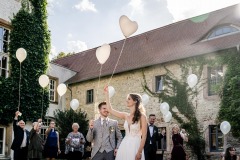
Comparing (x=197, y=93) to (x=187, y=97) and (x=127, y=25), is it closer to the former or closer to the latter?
(x=187, y=97)

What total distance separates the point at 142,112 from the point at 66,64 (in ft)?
85.5

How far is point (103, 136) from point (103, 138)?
4 cm

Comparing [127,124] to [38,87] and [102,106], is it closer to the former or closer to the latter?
[102,106]

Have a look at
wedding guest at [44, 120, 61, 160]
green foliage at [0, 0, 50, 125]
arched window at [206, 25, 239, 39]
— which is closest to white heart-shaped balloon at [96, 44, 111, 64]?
wedding guest at [44, 120, 61, 160]

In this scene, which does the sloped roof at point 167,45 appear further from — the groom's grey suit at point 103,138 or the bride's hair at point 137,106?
the bride's hair at point 137,106

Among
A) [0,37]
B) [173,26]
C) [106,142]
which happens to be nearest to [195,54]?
[173,26]

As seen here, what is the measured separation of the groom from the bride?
0.87 meters

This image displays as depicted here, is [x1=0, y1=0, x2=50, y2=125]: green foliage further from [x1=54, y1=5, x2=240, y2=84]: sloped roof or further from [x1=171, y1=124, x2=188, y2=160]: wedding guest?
[x1=171, y1=124, x2=188, y2=160]: wedding guest

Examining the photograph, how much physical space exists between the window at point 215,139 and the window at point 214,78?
5.81 ft

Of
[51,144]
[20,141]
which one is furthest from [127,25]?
[51,144]

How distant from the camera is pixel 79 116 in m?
23.2

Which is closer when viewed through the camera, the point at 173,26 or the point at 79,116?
the point at 79,116

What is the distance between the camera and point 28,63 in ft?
64.1

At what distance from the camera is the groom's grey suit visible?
7.06 m
